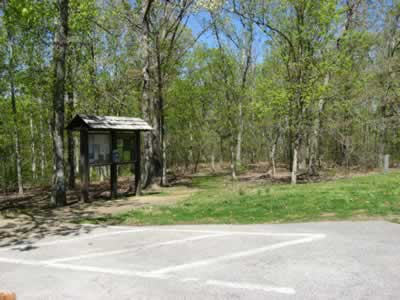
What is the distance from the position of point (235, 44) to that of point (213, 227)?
19314 mm

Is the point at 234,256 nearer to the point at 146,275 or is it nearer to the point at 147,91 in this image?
the point at 146,275

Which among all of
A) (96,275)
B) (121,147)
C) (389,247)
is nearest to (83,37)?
(121,147)

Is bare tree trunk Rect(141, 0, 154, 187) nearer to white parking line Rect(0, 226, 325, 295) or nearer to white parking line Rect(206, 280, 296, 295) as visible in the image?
white parking line Rect(0, 226, 325, 295)

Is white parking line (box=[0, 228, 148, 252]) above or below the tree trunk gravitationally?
below

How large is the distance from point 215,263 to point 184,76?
926 inches

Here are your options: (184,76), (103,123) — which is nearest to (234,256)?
(103,123)

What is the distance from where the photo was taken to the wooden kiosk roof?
1127 cm

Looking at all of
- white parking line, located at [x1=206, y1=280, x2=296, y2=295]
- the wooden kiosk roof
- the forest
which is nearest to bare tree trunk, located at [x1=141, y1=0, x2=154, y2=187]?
the forest

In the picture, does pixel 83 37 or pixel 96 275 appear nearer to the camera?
pixel 96 275

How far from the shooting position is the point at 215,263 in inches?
188

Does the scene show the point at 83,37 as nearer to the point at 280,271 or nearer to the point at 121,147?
the point at 121,147

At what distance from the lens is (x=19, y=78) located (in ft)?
50.4

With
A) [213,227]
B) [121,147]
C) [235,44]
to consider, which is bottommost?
[213,227]

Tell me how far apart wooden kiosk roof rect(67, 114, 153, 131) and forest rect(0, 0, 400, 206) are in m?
0.53
